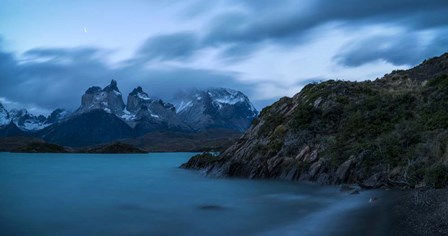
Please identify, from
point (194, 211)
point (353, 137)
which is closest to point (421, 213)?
point (194, 211)

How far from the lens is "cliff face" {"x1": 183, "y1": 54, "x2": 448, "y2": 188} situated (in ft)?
115

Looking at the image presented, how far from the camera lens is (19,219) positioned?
27250 mm

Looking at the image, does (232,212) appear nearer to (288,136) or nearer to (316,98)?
(288,136)

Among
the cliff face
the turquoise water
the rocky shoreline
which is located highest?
the cliff face

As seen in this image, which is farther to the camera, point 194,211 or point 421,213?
point 194,211

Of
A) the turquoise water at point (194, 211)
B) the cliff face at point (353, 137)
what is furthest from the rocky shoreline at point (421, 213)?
the cliff face at point (353, 137)

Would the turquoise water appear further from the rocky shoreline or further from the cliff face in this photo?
the cliff face

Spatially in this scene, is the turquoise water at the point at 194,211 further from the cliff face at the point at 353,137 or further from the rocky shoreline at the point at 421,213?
the cliff face at the point at 353,137

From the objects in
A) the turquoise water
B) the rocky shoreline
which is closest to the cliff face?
the rocky shoreline

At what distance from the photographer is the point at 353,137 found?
4834 cm

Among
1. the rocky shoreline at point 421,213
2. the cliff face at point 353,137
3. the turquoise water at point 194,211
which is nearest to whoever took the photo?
the rocky shoreline at point 421,213

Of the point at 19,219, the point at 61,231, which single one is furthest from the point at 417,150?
the point at 19,219

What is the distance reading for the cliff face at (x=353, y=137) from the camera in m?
35.2

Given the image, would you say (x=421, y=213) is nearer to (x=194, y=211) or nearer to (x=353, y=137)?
(x=194, y=211)
